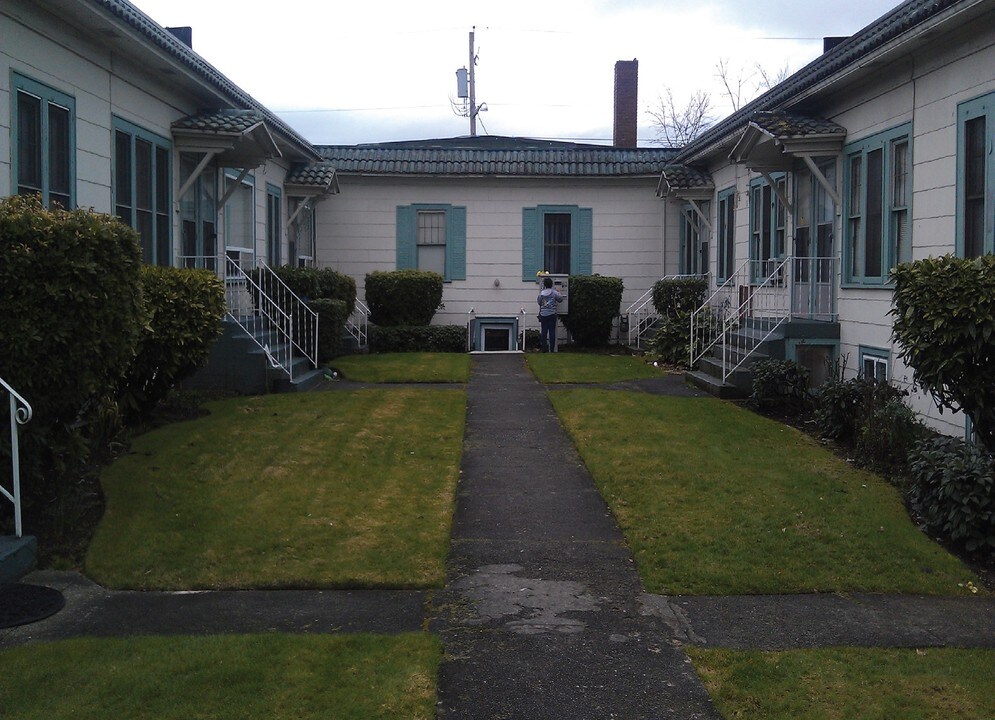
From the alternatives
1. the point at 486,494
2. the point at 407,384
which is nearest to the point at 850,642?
the point at 486,494

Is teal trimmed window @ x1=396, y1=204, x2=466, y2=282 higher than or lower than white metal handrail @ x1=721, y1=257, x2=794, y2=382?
higher

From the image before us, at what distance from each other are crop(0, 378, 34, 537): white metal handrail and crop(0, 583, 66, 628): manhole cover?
0.54 metres

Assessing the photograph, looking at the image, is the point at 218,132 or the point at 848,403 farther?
the point at 218,132

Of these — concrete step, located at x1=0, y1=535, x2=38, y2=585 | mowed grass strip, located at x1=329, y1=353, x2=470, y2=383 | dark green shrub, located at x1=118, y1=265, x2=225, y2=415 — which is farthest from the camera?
mowed grass strip, located at x1=329, y1=353, x2=470, y2=383

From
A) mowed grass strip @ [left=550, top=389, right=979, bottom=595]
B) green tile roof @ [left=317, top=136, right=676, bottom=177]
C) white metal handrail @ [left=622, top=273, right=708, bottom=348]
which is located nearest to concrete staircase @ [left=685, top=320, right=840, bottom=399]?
mowed grass strip @ [left=550, top=389, right=979, bottom=595]

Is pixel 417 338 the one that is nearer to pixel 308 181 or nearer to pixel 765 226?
pixel 308 181

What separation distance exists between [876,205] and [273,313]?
8693mm

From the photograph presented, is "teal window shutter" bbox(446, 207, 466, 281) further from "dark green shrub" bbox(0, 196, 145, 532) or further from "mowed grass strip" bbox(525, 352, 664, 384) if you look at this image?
"dark green shrub" bbox(0, 196, 145, 532)

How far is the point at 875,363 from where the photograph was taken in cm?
1297

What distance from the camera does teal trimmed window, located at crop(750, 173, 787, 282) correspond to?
17.0 metres

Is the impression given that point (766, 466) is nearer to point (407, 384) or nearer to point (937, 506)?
point (937, 506)

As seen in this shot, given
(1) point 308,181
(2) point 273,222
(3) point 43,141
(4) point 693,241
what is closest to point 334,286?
(2) point 273,222

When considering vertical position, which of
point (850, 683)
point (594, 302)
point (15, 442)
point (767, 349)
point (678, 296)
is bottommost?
point (850, 683)

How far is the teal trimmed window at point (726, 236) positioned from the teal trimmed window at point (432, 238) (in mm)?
5611
